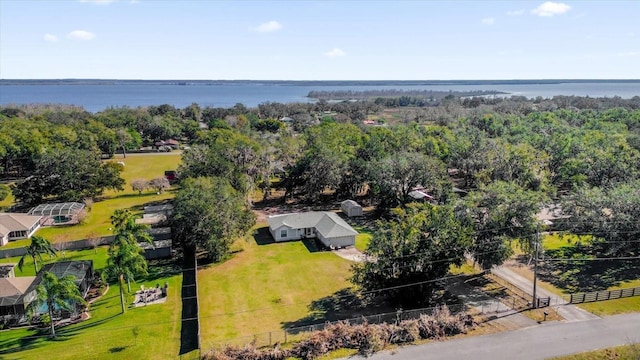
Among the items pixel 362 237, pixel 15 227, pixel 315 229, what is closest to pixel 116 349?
pixel 315 229

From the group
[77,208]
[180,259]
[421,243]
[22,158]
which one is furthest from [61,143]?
[421,243]

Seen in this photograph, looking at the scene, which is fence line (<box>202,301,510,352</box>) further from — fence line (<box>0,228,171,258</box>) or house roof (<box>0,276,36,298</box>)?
fence line (<box>0,228,171,258</box>)

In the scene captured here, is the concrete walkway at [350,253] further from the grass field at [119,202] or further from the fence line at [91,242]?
the grass field at [119,202]

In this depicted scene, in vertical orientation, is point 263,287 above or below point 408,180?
below

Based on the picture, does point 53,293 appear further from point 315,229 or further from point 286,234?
point 315,229

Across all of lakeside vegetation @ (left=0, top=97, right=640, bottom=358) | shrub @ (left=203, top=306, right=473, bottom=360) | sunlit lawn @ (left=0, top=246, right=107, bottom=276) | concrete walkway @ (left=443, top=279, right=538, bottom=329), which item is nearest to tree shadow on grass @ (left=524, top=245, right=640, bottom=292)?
lakeside vegetation @ (left=0, top=97, right=640, bottom=358)

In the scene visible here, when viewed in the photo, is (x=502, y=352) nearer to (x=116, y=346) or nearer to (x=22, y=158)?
(x=116, y=346)
